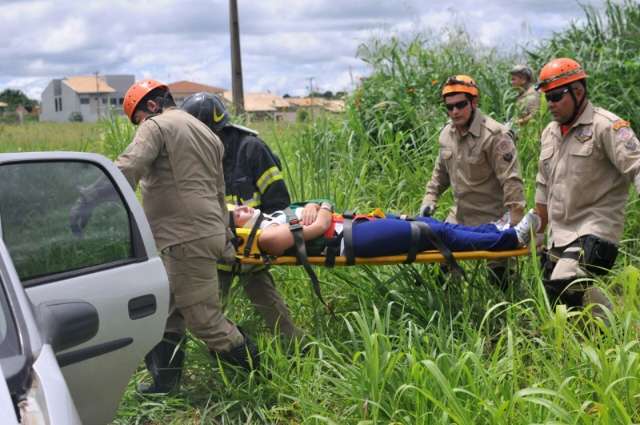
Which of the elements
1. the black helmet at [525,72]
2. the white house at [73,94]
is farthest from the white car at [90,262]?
the white house at [73,94]

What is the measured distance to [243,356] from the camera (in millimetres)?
4527

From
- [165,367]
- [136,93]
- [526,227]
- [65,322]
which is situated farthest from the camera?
[526,227]

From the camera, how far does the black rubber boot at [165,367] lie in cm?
467

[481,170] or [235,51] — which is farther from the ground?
[235,51]

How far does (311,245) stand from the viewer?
4828 millimetres

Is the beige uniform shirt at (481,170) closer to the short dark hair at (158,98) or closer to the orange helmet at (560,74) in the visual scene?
the orange helmet at (560,74)

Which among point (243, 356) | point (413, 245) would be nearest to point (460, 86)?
point (413, 245)

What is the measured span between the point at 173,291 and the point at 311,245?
32.8 inches

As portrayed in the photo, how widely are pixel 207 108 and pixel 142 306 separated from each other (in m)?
1.84

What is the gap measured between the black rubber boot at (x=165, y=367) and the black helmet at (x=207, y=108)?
1.26 m

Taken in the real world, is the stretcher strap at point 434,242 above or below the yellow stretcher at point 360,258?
above

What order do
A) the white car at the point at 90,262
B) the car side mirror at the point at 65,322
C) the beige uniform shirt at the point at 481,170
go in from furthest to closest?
the beige uniform shirt at the point at 481,170
the white car at the point at 90,262
the car side mirror at the point at 65,322

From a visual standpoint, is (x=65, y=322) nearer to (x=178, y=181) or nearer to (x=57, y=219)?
(x=57, y=219)

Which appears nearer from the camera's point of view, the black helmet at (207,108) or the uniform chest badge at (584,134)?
the uniform chest badge at (584,134)
